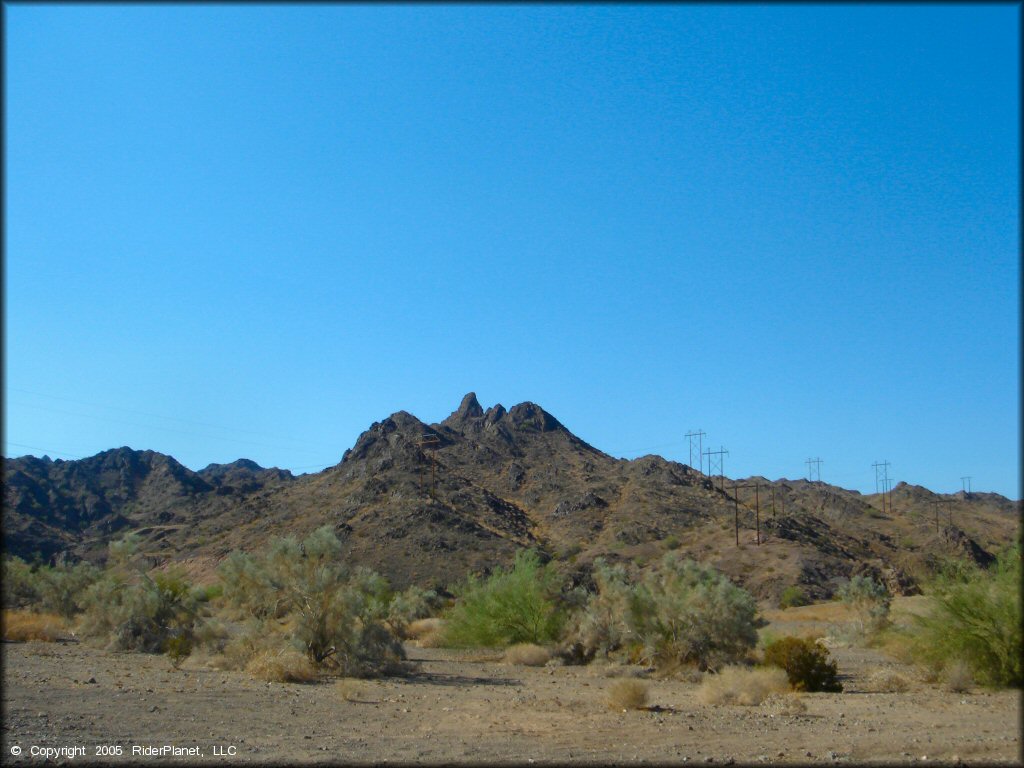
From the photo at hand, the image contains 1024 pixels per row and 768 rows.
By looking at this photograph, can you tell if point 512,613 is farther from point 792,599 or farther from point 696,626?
point 792,599

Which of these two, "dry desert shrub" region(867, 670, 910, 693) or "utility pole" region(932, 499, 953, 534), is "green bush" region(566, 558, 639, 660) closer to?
"dry desert shrub" region(867, 670, 910, 693)

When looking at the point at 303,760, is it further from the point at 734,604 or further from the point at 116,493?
the point at 116,493

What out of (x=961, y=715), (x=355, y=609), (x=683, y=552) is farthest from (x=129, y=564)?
(x=683, y=552)

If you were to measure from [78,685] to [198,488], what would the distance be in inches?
3704

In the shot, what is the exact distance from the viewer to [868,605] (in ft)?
150

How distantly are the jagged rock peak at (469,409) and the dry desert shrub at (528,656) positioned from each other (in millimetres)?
83714

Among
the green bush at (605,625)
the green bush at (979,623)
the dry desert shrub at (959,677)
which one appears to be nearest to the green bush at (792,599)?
the green bush at (605,625)

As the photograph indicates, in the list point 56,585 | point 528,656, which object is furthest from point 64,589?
point 528,656

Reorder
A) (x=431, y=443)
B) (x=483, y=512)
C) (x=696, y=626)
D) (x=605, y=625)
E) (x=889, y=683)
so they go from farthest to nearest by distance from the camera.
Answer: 1. (x=431, y=443)
2. (x=483, y=512)
3. (x=605, y=625)
4. (x=696, y=626)
5. (x=889, y=683)

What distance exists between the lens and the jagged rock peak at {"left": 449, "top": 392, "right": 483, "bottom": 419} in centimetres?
12038

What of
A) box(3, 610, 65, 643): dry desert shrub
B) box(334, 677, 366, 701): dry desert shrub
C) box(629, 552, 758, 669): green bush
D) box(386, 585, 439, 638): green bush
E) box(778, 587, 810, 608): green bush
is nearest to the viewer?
box(334, 677, 366, 701): dry desert shrub

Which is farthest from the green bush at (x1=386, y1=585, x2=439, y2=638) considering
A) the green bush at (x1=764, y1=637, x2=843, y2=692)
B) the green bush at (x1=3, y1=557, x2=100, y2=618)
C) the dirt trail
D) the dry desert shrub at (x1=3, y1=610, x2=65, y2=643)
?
the green bush at (x1=3, y1=557, x2=100, y2=618)

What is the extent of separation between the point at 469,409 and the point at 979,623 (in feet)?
330

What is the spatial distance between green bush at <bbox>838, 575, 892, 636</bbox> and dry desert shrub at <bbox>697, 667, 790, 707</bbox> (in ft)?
60.4
